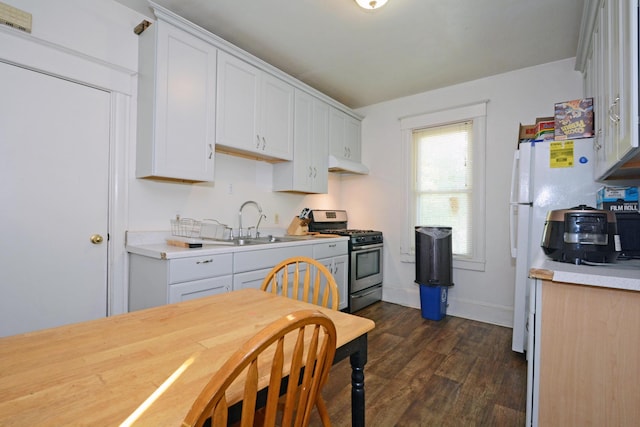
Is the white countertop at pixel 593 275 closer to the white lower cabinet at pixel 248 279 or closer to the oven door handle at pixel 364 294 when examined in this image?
the white lower cabinet at pixel 248 279

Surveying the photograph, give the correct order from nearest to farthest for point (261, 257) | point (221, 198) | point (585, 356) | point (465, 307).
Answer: point (585, 356), point (261, 257), point (221, 198), point (465, 307)

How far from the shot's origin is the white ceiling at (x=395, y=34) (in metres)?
2.25

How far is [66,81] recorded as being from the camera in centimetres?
206

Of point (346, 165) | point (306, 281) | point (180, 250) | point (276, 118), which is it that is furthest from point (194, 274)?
point (346, 165)

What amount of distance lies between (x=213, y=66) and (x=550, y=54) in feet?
10.0

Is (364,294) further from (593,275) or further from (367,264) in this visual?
(593,275)

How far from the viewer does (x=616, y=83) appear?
1.38m

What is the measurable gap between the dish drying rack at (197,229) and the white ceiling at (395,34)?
64.6 inches

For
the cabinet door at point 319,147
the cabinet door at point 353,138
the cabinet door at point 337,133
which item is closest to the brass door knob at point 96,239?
the cabinet door at point 319,147

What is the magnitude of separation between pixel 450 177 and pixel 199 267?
9.57ft

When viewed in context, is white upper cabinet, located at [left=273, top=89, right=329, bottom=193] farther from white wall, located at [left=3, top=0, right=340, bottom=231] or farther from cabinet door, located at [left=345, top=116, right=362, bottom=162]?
cabinet door, located at [left=345, top=116, right=362, bottom=162]

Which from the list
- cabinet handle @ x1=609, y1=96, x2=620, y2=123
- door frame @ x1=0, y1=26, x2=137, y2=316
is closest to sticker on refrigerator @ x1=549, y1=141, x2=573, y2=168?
cabinet handle @ x1=609, y1=96, x2=620, y2=123

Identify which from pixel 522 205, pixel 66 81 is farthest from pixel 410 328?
pixel 66 81

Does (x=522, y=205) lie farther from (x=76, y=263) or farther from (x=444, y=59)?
(x=76, y=263)
